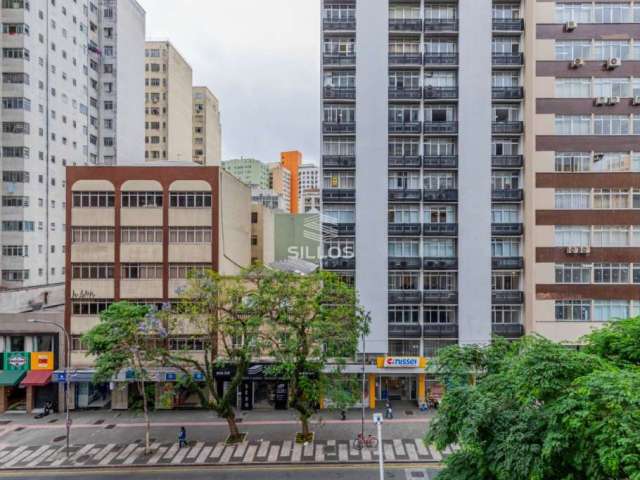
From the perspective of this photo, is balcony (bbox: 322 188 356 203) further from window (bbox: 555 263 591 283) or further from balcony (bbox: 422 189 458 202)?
window (bbox: 555 263 591 283)

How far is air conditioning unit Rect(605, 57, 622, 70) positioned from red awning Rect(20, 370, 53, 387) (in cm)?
5428

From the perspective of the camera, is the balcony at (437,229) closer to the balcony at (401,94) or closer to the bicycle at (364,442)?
the balcony at (401,94)

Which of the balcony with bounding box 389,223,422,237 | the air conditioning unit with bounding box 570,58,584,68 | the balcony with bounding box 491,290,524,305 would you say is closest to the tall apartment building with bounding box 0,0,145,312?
the balcony with bounding box 389,223,422,237

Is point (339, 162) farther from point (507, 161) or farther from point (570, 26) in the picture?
point (570, 26)

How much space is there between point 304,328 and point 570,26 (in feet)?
108

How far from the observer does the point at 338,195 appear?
3778 cm

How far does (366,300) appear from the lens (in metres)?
37.1

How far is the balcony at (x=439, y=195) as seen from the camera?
1469 inches

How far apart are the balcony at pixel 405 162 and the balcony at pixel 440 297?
11165mm

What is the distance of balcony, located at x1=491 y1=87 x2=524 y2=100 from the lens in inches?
1478

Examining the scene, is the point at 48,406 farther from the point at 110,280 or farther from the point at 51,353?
the point at 110,280

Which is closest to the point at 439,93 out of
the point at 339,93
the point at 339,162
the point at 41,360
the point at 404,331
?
the point at 339,93

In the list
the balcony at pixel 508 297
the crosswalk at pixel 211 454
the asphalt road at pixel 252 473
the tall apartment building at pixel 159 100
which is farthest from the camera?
the tall apartment building at pixel 159 100

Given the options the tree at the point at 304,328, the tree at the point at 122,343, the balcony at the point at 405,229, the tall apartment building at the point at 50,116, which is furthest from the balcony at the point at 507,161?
the tall apartment building at the point at 50,116
